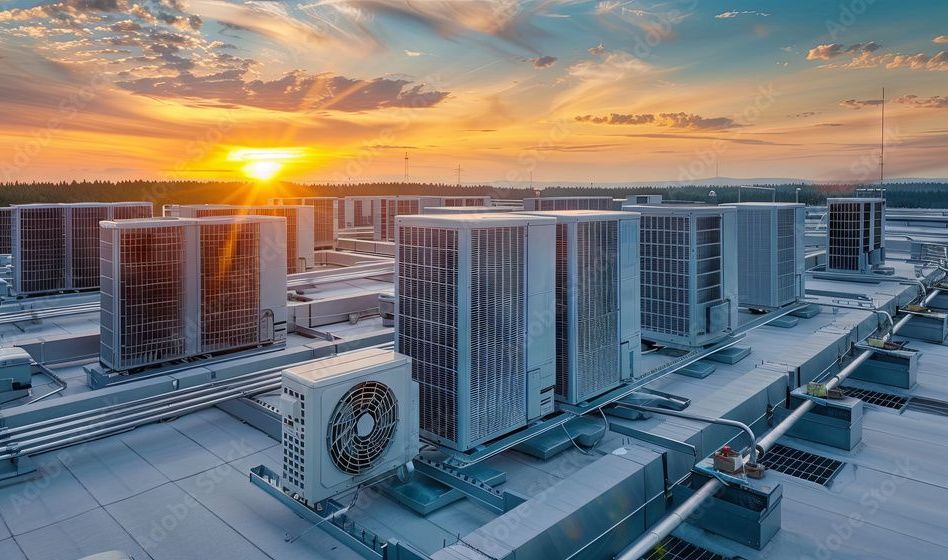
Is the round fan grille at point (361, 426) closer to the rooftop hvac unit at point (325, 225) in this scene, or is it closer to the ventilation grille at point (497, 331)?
the ventilation grille at point (497, 331)

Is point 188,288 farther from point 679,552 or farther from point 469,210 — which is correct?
point 679,552

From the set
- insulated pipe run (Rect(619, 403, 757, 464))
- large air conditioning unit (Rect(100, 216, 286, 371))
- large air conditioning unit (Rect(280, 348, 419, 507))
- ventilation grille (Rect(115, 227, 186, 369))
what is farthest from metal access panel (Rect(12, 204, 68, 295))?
insulated pipe run (Rect(619, 403, 757, 464))

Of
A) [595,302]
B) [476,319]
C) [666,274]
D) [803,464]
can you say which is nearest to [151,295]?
[476,319]

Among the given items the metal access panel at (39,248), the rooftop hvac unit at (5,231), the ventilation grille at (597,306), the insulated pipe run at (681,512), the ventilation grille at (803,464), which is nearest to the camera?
the insulated pipe run at (681,512)

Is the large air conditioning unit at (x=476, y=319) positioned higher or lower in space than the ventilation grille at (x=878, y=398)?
higher

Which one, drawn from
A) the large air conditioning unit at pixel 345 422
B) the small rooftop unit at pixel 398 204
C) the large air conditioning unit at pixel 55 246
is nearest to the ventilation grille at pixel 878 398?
the large air conditioning unit at pixel 345 422

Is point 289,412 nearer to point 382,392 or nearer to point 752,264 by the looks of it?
point 382,392

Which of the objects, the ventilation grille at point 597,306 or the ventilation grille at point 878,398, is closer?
the ventilation grille at point 597,306
